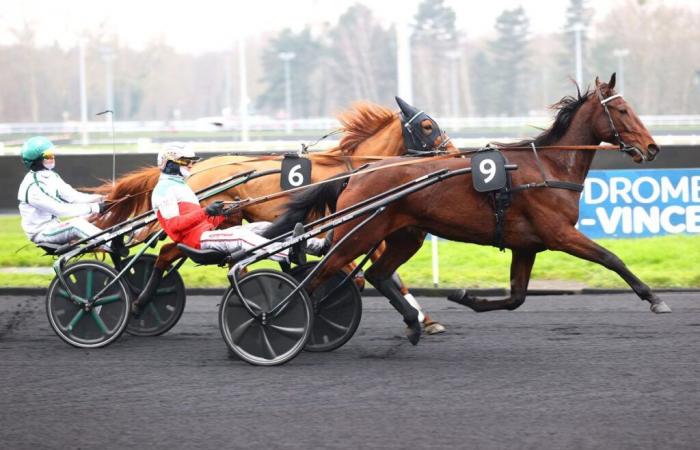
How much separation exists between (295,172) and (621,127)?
2501mm

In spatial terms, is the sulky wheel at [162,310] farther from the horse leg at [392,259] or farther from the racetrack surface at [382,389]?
the horse leg at [392,259]

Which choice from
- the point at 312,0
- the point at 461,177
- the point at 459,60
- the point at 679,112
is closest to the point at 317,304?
the point at 461,177

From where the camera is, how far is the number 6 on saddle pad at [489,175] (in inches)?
273

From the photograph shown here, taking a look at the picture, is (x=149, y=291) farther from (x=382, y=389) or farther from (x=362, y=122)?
(x=382, y=389)

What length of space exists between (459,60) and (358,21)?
4.37m

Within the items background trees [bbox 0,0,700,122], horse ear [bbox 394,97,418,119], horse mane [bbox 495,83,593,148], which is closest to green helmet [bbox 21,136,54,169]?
horse ear [bbox 394,97,418,119]

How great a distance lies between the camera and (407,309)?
24.3 ft

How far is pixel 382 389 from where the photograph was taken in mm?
6047

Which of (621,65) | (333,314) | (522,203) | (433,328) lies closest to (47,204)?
(333,314)

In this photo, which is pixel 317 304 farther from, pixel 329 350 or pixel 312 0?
pixel 312 0

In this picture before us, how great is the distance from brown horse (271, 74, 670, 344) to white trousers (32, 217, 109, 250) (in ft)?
4.93

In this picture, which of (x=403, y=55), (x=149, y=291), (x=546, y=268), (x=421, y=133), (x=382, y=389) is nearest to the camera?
(x=382, y=389)

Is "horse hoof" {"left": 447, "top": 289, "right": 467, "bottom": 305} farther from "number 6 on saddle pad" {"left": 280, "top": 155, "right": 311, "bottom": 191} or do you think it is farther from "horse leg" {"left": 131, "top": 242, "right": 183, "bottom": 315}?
"horse leg" {"left": 131, "top": 242, "right": 183, "bottom": 315}

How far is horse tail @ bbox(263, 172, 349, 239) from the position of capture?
7430 mm
